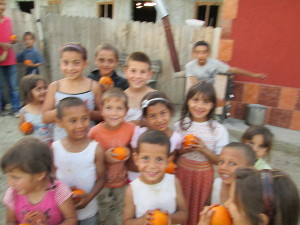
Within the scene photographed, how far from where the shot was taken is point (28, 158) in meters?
1.44

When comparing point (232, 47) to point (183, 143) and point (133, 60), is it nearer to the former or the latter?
point (133, 60)

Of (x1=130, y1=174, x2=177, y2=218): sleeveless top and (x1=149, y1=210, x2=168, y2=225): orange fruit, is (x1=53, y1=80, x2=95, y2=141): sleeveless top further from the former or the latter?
(x1=149, y1=210, x2=168, y2=225): orange fruit

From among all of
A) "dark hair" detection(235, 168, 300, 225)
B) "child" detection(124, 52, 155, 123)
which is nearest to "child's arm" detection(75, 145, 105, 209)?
"child" detection(124, 52, 155, 123)

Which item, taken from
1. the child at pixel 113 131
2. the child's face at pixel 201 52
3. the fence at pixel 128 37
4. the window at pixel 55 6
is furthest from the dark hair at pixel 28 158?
the window at pixel 55 6

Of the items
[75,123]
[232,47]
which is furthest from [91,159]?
[232,47]

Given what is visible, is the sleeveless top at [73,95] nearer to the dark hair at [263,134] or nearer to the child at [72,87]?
the child at [72,87]

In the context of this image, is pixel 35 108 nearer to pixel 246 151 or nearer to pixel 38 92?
pixel 38 92

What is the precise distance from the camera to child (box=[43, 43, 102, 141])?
7.35 ft

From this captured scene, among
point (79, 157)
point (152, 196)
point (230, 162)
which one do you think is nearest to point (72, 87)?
point (79, 157)

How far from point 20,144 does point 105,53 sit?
1.43 metres

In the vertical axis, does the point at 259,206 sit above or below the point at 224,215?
above

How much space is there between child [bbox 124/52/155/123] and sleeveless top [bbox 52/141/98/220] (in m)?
0.60

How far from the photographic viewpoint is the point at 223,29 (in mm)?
4793

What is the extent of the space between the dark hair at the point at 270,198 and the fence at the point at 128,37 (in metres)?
5.66
